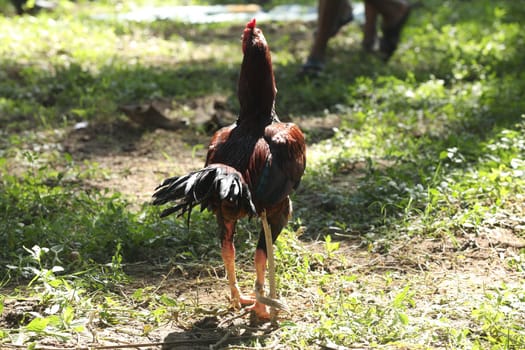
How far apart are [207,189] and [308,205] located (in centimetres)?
214

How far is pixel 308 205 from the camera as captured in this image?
5555 mm

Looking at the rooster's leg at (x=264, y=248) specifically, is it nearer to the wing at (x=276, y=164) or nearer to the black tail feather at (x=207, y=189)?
the wing at (x=276, y=164)

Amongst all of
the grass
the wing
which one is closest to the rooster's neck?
the wing

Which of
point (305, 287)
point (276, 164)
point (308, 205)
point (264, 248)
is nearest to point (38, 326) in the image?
point (264, 248)

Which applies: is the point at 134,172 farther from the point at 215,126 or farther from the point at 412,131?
the point at 412,131

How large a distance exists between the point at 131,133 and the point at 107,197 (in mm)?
1626

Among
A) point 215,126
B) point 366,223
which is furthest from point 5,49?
point 366,223

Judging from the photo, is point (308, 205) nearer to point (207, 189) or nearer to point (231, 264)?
point (231, 264)

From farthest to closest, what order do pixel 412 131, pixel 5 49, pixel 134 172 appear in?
pixel 5 49
pixel 412 131
pixel 134 172

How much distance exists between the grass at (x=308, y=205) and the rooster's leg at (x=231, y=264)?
100 millimetres

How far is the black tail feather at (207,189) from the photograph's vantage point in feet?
11.3

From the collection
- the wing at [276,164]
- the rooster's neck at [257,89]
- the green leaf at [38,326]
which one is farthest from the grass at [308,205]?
the rooster's neck at [257,89]

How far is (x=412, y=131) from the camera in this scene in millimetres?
6852

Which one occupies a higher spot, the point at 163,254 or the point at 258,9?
the point at 258,9
